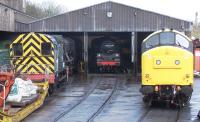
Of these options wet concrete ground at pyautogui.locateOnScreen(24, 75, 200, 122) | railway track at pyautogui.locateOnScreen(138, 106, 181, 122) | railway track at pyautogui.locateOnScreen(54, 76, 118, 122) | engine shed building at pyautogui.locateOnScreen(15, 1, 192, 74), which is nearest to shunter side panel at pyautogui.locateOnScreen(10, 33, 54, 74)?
wet concrete ground at pyautogui.locateOnScreen(24, 75, 200, 122)

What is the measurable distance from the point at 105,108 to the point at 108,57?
18363 mm

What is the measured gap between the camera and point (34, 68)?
22141mm

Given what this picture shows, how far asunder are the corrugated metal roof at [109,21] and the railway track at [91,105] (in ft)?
27.4

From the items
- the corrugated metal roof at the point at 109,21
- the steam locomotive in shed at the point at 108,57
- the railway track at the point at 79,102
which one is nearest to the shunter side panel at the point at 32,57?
the railway track at the point at 79,102

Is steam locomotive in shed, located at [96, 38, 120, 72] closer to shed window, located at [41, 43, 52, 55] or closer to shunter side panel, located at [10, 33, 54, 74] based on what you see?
shed window, located at [41, 43, 52, 55]

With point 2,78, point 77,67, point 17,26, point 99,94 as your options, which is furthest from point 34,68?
point 77,67

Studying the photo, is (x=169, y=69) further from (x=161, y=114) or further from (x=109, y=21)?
(x=109, y=21)

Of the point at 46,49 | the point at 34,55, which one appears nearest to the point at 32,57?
the point at 34,55

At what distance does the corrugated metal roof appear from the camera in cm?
3362

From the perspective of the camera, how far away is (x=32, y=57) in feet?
73.6

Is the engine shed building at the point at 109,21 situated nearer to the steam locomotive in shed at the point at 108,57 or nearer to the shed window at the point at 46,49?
the steam locomotive in shed at the point at 108,57

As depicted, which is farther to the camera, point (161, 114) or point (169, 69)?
point (169, 69)

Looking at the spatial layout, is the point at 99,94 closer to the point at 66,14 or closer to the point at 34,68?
the point at 34,68

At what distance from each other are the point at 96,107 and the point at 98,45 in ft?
69.3
